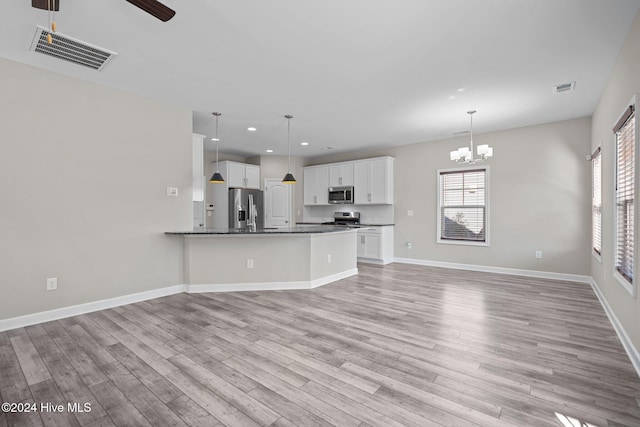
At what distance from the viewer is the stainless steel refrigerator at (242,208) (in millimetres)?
7156

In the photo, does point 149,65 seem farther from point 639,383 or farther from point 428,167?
point 428,167

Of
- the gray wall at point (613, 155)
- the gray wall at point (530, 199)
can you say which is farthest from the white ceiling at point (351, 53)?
the gray wall at point (530, 199)

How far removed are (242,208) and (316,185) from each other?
2064 millimetres

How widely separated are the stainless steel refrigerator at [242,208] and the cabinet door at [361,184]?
2448 millimetres

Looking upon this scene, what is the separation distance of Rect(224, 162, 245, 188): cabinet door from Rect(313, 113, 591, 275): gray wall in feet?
13.8

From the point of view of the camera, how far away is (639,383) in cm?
209

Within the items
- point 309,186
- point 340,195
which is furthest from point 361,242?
point 309,186

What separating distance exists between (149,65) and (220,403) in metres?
3.20

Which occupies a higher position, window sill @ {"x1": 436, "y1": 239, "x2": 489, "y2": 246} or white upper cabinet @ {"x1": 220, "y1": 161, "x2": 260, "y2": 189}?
white upper cabinet @ {"x1": 220, "y1": 161, "x2": 260, "y2": 189}

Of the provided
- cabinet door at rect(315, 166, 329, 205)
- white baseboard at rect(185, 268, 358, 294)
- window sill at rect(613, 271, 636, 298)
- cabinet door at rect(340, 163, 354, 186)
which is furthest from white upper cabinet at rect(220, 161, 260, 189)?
window sill at rect(613, 271, 636, 298)

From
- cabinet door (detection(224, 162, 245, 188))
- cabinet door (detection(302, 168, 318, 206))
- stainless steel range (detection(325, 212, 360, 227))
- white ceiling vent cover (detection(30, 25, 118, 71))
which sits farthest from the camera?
cabinet door (detection(302, 168, 318, 206))

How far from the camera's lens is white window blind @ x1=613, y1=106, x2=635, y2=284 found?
8.43 feet

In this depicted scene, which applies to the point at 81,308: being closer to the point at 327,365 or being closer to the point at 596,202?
the point at 327,365

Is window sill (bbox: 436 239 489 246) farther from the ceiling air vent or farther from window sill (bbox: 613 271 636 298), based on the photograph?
the ceiling air vent
